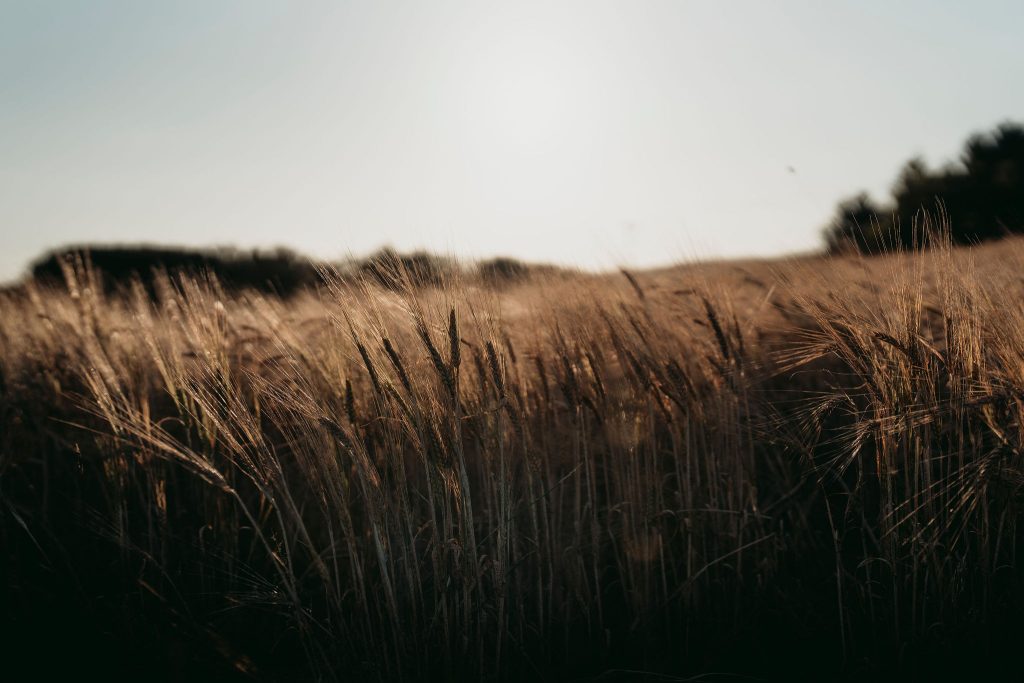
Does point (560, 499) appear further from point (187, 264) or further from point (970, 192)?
point (187, 264)

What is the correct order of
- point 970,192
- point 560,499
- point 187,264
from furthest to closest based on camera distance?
point 187,264 < point 970,192 < point 560,499

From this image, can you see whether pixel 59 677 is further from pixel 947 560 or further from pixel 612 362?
pixel 947 560

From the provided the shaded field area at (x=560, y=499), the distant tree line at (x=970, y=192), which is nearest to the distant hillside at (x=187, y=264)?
the shaded field area at (x=560, y=499)

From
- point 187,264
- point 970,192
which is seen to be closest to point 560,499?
point 970,192

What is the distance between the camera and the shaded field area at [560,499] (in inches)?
82.0

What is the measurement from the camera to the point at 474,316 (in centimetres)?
213

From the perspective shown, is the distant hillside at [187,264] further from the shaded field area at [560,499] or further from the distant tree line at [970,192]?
the distant tree line at [970,192]

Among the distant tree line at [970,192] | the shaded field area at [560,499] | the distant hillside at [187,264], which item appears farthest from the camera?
the distant hillside at [187,264]

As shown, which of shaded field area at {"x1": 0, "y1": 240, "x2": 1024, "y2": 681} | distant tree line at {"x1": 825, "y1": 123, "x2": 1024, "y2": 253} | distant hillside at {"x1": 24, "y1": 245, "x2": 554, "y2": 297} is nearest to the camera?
shaded field area at {"x1": 0, "y1": 240, "x2": 1024, "y2": 681}

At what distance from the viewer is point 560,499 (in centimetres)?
250

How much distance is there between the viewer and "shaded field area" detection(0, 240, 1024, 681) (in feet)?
6.84

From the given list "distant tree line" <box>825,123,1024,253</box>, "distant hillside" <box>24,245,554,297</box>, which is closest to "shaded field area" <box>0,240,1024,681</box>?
"distant hillside" <box>24,245,554,297</box>

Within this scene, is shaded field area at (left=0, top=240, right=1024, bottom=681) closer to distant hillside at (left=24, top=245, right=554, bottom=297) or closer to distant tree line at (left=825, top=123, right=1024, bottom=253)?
distant hillside at (left=24, top=245, right=554, bottom=297)

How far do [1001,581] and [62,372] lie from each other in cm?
417
